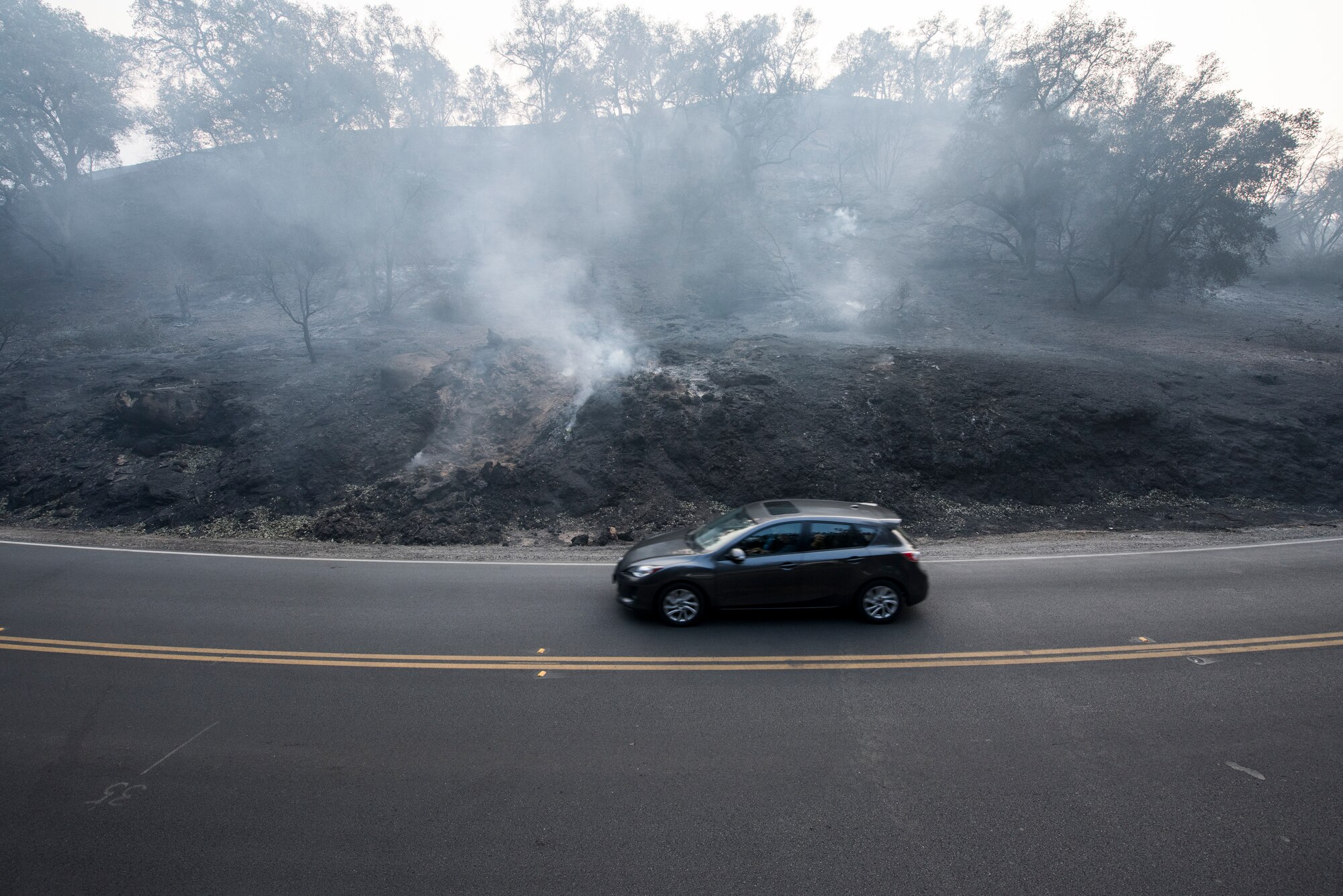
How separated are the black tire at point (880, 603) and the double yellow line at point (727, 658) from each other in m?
0.74

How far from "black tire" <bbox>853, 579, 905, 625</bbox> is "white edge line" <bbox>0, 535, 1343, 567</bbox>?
8.73ft

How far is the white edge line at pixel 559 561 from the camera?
9172mm

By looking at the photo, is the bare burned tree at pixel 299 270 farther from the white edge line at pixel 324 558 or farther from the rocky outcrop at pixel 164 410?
the white edge line at pixel 324 558

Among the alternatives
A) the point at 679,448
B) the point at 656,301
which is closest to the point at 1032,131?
the point at 656,301

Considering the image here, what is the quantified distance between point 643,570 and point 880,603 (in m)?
2.63

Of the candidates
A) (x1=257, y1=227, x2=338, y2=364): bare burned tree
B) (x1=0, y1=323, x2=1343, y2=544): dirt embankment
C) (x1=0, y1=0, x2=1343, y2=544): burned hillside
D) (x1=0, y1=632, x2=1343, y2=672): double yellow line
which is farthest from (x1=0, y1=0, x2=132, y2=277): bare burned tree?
(x1=0, y1=632, x2=1343, y2=672): double yellow line

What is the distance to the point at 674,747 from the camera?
4.58 metres

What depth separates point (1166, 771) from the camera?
422 cm

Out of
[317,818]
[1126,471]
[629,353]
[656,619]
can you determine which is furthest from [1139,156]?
[317,818]

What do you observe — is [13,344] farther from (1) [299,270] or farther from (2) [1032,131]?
(2) [1032,131]

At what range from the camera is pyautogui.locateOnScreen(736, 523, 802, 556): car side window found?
6719 millimetres

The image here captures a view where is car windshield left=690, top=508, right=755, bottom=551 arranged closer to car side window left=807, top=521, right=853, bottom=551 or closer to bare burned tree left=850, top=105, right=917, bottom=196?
car side window left=807, top=521, right=853, bottom=551

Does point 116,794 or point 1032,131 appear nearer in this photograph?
point 116,794

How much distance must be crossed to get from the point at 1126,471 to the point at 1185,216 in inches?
636
